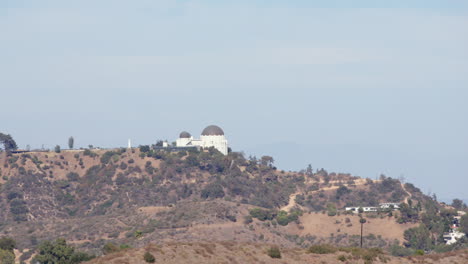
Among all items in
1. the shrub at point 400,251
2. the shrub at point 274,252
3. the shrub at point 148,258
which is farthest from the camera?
the shrub at point 400,251

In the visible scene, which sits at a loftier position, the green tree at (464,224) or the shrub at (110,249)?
the shrub at (110,249)

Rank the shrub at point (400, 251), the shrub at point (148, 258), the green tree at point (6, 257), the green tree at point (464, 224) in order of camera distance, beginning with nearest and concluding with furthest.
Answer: the shrub at point (148, 258) → the green tree at point (6, 257) → the shrub at point (400, 251) → the green tree at point (464, 224)

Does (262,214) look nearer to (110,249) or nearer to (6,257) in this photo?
(6,257)

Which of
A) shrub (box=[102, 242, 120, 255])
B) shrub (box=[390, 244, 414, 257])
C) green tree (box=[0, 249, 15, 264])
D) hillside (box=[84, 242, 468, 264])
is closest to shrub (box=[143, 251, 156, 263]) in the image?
hillside (box=[84, 242, 468, 264])

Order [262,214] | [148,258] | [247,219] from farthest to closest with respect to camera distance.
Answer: [262,214], [247,219], [148,258]

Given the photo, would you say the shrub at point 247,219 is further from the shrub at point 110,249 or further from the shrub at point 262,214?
the shrub at point 110,249

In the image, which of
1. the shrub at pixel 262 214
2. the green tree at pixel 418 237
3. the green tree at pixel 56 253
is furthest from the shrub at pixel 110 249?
the shrub at pixel 262 214

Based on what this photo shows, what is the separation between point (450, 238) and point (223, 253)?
4071 inches

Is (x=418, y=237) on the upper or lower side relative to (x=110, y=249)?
lower

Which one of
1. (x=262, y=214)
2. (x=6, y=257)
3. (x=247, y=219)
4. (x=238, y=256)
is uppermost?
(x=238, y=256)

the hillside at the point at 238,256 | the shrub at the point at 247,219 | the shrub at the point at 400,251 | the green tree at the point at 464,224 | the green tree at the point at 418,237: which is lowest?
the shrub at the point at 400,251

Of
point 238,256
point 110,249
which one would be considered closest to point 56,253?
point 110,249

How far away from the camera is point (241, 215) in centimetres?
18362

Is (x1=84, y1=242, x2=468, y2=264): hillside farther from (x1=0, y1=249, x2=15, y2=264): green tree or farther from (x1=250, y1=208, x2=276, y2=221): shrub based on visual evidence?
(x1=250, y1=208, x2=276, y2=221): shrub
